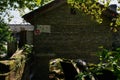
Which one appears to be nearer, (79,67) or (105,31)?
(79,67)

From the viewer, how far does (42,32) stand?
67.8ft

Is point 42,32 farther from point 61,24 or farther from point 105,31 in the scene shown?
point 105,31

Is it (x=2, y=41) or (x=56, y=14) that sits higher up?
(x=56, y=14)

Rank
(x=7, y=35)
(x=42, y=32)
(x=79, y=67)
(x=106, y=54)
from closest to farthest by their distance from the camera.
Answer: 1. (x=106, y=54)
2. (x=79, y=67)
3. (x=7, y=35)
4. (x=42, y=32)

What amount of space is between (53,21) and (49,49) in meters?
1.86

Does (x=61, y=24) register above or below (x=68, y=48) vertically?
above

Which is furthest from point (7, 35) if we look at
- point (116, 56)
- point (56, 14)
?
point (116, 56)

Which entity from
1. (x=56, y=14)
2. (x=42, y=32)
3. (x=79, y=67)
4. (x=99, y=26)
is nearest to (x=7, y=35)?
(x=42, y=32)

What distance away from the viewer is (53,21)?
2098cm

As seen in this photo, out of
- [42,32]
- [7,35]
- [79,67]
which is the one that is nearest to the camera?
[79,67]

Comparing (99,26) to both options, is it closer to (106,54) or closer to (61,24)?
(61,24)

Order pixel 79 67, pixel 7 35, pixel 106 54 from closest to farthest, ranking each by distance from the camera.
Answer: pixel 106 54 → pixel 79 67 → pixel 7 35

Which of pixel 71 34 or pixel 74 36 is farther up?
pixel 71 34

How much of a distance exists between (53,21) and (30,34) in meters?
1.74
